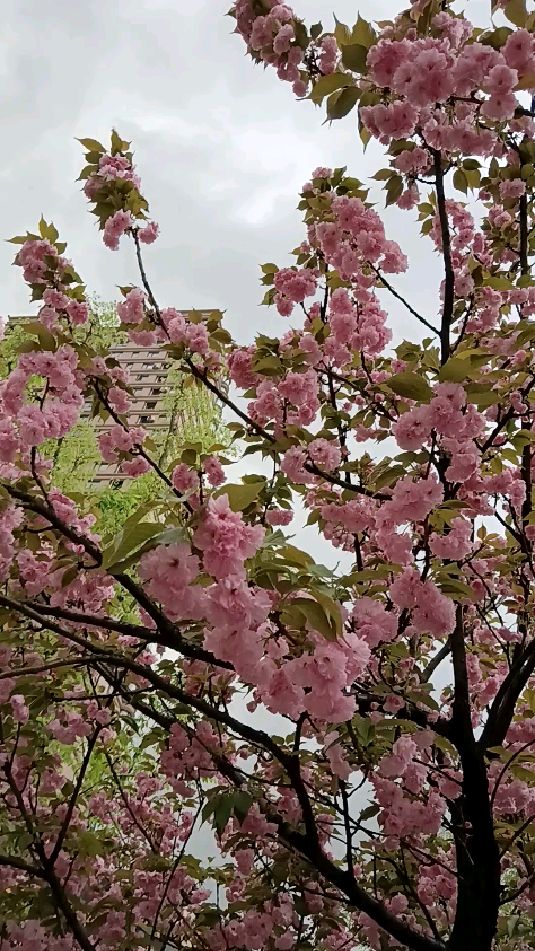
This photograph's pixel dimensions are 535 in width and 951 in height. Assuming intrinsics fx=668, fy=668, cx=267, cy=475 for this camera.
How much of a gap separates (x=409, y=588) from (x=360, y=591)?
0.61ft

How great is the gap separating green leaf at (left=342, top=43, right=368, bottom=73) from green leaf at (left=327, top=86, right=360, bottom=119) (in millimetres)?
71

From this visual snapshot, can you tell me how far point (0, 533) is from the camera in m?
2.31

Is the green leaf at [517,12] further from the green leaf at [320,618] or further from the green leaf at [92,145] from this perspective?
the green leaf at [320,618]

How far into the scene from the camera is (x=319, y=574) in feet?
4.25

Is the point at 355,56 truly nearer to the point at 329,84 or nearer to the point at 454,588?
the point at 329,84

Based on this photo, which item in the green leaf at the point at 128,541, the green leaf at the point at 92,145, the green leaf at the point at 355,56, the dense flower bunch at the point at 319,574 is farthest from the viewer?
the green leaf at the point at 92,145

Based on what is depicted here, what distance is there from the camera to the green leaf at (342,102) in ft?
8.08

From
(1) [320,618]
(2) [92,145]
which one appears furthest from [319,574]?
(2) [92,145]

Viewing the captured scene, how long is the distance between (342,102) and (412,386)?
3.90 ft

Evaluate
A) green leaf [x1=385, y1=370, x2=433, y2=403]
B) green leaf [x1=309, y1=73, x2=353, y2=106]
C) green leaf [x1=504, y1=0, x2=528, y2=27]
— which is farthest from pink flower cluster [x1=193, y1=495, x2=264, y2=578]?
green leaf [x1=504, y1=0, x2=528, y2=27]

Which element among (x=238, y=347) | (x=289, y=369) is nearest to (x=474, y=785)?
(x=289, y=369)

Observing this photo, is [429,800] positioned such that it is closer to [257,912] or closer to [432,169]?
[257,912]

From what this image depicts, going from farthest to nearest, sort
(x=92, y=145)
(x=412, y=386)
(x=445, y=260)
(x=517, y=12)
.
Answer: (x=92, y=145) → (x=445, y=260) → (x=517, y=12) → (x=412, y=386)

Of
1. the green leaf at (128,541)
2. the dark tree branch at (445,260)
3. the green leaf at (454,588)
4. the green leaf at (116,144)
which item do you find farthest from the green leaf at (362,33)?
the green leaf at (128,541)
